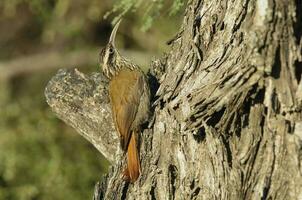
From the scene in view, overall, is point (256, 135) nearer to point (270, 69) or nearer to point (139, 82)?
point (270, 69)

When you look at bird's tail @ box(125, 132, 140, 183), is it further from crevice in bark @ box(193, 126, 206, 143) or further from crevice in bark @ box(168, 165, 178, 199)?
crevice in bark @ box(193, 126, 206, 143)

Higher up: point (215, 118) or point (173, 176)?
point (215, 118)

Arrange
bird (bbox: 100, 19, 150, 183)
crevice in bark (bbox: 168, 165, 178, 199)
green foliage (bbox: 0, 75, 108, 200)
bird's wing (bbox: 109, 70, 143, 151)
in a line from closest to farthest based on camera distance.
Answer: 1. crevice in bark (bbox: 168, 165, 178, 199)
2. bird (bbox: 100, 19, 150, 183)
3. bird's wing (bbox: 109, 70, 143, 151)
4. green foliage (bbox: 0, 75, 108, 200)

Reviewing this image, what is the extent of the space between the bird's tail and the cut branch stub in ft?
1.32

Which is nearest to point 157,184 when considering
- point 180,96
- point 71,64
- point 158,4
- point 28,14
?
point 180,96

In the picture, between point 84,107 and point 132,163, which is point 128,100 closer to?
point 84,107

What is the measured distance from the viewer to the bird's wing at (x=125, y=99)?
5.60m

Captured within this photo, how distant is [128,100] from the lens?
612 cm

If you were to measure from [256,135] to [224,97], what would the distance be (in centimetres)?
25

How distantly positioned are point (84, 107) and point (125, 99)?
45 centimetres

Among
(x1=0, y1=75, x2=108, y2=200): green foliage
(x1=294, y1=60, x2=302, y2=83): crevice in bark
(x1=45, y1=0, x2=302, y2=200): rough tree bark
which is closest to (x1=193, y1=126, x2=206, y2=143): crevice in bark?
(x1=45, y1=0, x2=302, y2=200): rough tree bark

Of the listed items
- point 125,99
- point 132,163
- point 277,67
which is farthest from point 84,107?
point 277,67

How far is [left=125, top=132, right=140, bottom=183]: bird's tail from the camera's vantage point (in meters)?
5.05

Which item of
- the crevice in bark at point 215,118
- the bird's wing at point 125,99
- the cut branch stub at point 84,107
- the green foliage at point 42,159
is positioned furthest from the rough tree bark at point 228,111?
the green foliage at point 42,159
